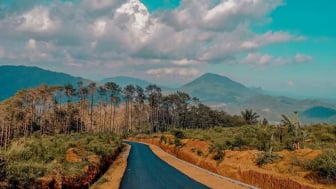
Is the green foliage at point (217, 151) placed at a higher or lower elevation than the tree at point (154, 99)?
lower

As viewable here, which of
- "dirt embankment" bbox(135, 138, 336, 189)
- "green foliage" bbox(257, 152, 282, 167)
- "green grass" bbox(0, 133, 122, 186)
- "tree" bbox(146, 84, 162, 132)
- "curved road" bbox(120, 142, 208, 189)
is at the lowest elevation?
"curved road" bbox(120, 142, 208, 189)

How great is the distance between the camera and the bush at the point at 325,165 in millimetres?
19031

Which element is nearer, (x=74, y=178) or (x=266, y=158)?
(x=74, y=178)

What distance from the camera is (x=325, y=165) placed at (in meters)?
19.5

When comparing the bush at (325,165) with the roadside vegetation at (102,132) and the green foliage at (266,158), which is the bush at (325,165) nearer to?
the roadside vegetation at (102,132)

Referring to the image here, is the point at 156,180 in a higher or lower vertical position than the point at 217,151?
lower

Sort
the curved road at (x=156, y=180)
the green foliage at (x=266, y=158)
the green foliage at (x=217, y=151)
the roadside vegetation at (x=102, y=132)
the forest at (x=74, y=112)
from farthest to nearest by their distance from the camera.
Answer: the forest at (x=74, y=112) → the green foliage at (x=217, y=151) → the green foliage at (x=266, y=158) → the curved road at (x=156, y=180) → the roadside vegetation at (x=102, y=132)

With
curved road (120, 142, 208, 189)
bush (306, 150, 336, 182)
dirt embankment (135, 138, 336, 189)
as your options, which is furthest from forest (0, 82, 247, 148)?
bush (306, 150, 336, 182)

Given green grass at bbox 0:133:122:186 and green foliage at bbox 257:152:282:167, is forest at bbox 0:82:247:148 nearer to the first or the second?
green grass at bbox 0:133:122:186

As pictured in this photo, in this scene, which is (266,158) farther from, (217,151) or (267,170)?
(217,151)

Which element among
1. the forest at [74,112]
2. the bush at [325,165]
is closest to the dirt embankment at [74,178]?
the bush at [325,165]

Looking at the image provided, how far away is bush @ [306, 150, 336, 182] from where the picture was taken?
1903 centimetres

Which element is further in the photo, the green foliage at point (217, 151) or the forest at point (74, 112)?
the forest at point (74, 112)

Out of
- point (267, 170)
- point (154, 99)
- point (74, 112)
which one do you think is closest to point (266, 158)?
point (267, 170)
